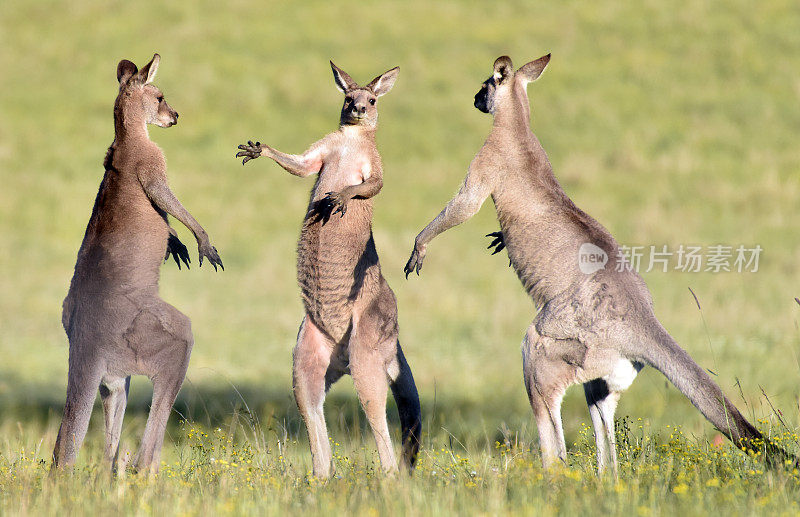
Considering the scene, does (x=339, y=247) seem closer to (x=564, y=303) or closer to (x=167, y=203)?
(x=167, y=203)

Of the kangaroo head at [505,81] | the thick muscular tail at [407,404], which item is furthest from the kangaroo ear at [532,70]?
the thick muscular tail at [407,404]

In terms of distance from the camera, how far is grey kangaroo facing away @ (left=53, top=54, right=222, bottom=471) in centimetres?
548

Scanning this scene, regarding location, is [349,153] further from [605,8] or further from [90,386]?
[605,8]

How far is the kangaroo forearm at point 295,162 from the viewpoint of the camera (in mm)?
6227

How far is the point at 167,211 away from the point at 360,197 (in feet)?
4.13

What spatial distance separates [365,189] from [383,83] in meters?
0.98

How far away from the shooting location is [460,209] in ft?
20.4

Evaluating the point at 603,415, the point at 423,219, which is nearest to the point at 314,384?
the point at 603,415

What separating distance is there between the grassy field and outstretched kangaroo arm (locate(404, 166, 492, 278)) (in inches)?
37.6

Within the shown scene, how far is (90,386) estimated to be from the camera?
5.46 meters

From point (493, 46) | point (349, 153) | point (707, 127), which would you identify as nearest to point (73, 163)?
point (493, 46)

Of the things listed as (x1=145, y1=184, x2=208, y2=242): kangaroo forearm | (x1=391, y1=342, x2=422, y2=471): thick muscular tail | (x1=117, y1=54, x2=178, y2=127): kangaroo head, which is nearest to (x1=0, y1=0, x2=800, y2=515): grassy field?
(x1=391, y1=342, x2=422, y2=471): thick muscular tail

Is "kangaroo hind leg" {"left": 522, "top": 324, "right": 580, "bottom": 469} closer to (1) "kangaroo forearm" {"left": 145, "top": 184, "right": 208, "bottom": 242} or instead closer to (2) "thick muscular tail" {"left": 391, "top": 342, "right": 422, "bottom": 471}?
(2) "thick muscular tail" {"left": 391, "top": 342, "right": 422, "bottom": 471}

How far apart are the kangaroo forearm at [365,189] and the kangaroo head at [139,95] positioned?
130 cm
